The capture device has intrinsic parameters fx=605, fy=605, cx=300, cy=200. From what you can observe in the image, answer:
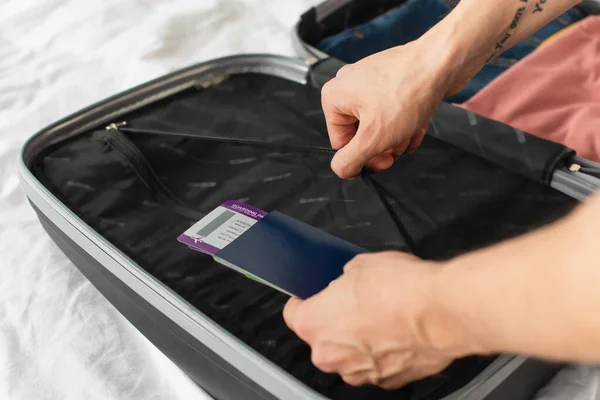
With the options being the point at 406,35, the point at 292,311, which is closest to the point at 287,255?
the point at 292,311

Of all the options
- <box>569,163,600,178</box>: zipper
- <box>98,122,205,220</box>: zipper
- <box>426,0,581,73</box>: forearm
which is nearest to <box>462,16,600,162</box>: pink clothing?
<box>569,163,600,178</box>: zipper

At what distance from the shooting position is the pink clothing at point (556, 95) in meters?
0.76

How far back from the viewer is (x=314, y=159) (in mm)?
726

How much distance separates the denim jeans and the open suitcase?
21cm

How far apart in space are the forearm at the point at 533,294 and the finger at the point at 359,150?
259 millimetres

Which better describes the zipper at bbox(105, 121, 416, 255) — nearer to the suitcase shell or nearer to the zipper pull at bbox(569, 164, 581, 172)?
the suitcase shell

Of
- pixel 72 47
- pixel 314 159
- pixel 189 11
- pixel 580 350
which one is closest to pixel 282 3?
pixel 189 11

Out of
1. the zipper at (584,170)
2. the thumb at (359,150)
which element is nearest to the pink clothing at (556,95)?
the zipper at (584,170)

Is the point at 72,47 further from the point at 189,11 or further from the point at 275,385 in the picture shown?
the point at 275,385

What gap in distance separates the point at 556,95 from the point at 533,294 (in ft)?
1.91

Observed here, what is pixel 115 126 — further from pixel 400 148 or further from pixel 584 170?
pixel 584 170

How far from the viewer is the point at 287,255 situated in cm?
54

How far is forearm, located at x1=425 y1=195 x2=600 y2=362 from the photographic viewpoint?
0.98ft

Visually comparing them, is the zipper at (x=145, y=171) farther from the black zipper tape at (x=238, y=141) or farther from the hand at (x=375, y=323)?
the hand at (x=375, y=323)
